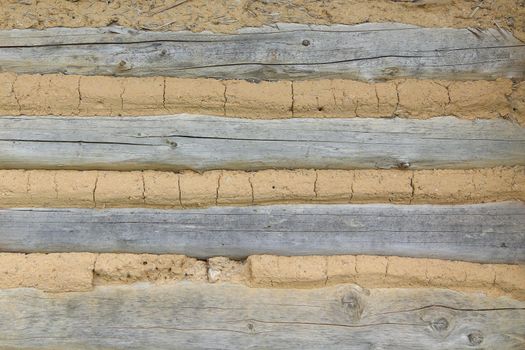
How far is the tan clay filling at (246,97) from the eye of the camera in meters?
3.42

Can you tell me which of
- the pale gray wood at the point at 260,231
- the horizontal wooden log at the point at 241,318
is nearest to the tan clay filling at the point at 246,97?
the pale gray wood at the point at 260,231

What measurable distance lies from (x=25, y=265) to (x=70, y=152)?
59 centimetres

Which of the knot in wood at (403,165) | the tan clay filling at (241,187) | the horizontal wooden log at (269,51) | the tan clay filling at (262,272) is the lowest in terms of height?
the tan clay filling at (262,272)

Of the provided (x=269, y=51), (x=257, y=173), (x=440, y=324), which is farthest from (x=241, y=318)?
(x=269, y=51)

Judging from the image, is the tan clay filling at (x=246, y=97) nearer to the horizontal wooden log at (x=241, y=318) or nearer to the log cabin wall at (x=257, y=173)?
the log cabin wall at (x=257, y=173)

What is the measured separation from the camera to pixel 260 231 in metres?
3.51

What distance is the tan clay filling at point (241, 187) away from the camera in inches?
136

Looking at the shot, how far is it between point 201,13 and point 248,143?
68 centimetres

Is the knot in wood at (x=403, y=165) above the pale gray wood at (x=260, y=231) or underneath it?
above

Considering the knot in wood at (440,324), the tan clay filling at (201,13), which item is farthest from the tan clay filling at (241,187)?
the tan clay filling at (201,13)

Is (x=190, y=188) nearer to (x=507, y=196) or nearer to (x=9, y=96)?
(x=9, y=96)

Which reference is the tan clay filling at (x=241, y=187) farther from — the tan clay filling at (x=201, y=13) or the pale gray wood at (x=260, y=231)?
the tan clay filling at (x=201, y=13)

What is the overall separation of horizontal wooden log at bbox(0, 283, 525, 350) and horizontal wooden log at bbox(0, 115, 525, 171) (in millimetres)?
623

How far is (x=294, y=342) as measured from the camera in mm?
3510
